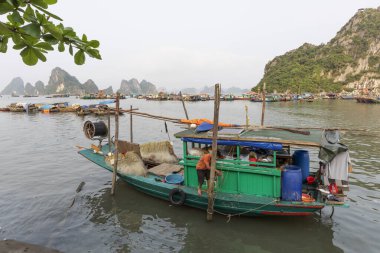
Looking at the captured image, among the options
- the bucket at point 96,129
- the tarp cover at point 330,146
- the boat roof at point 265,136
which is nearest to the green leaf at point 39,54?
the boat roof at point 265,136

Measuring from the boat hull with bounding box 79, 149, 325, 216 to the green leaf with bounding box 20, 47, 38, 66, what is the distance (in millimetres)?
8246

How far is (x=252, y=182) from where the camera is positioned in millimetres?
9531

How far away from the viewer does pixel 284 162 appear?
411 inches

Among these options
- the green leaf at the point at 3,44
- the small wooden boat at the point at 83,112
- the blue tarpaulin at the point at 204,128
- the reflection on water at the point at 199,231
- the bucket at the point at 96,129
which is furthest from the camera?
the small wooden boat at the point at 83,112

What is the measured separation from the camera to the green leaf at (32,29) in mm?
1982

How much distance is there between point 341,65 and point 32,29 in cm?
12914

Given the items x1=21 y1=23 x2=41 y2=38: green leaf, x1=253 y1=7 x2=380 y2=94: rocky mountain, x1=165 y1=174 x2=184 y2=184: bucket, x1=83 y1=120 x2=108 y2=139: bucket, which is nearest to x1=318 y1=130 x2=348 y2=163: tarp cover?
x1=165 y1=174 x2=184 y2=184: bucket

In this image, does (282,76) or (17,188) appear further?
(282,76)

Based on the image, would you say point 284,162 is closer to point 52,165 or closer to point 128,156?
point 128,156

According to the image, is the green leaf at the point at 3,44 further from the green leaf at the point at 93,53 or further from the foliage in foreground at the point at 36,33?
the green leaf at the point at 93,53

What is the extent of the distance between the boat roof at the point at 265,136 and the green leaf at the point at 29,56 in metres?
7.81

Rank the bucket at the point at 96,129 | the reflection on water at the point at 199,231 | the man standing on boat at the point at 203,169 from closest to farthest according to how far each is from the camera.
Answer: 1. the reflection on water at the point at 199,231
2. the man standing on boat at the point at 203,169
3. the bucket at the point at 96,129

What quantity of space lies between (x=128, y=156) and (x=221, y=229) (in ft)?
18.5

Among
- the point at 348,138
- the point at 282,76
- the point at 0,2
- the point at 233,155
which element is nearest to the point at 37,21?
the point at 0,2
